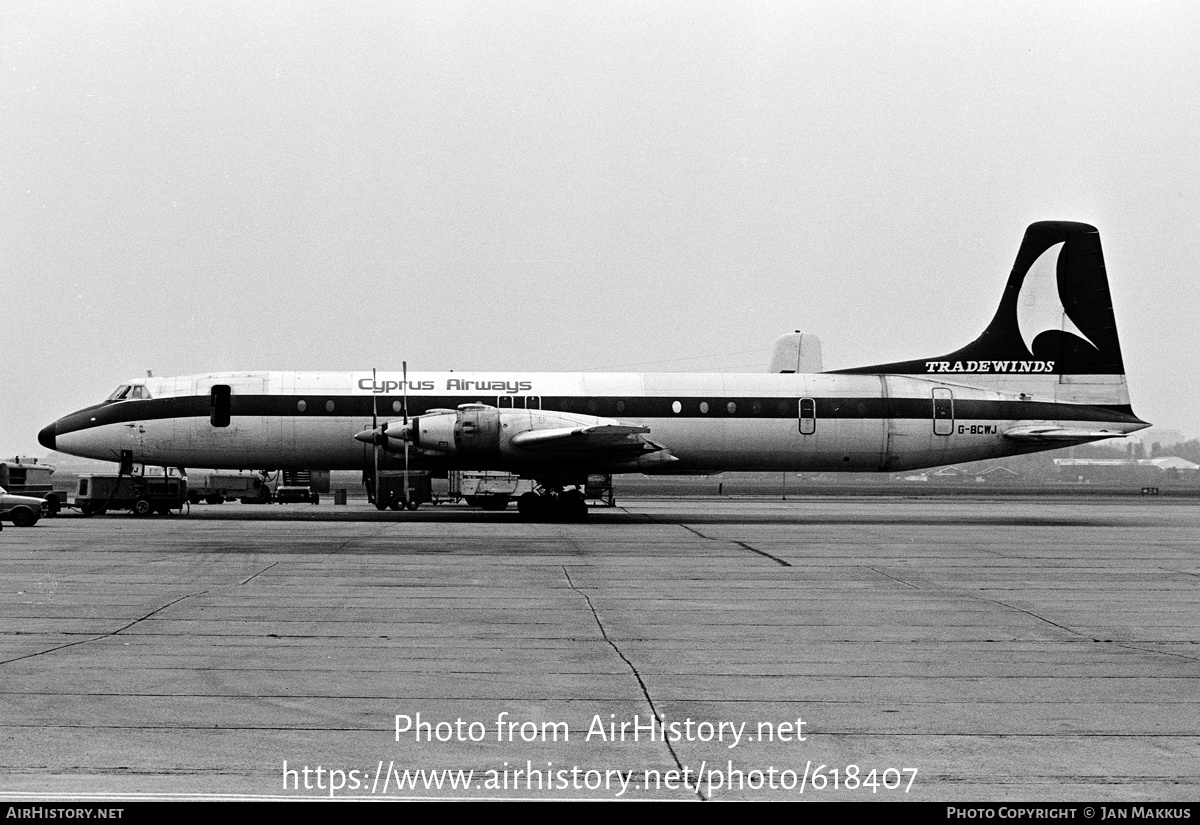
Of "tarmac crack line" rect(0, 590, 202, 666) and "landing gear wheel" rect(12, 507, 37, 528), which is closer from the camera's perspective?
"tarmac crack line" rect(0, 590, 202, 666)

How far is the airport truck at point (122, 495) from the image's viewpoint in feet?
111

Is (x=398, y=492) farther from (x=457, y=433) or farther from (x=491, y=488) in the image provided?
(x=457, y=433)

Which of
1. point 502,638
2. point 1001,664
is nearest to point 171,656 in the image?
point 502,638

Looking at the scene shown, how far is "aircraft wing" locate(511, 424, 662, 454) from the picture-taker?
29.8 metres

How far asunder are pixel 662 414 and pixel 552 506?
14.7 feet

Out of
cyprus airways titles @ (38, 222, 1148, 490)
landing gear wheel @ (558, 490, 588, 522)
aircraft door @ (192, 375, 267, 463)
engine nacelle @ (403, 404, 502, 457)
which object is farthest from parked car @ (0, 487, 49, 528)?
landing gear wheel @ (558, 490, 588, 522)

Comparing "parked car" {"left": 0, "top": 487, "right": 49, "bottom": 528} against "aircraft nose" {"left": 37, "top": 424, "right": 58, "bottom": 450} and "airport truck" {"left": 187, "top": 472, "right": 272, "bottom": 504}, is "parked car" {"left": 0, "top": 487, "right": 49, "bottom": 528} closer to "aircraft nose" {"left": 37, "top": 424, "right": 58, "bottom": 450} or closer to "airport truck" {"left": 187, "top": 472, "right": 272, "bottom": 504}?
"aircraft nose" {"left": 37, "top": 424, "right": 58, "bottom": 450}

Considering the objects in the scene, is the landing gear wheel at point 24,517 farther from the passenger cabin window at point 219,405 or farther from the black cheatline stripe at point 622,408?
the passenger cabin window at point 219,405

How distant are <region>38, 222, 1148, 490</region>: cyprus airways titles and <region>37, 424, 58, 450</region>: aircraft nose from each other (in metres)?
0.07

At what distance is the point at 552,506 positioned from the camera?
1296 inches

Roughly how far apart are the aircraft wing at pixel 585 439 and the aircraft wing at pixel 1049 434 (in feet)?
39.9

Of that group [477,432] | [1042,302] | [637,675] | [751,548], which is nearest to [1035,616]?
[637,675]

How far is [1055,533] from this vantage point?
2812cm

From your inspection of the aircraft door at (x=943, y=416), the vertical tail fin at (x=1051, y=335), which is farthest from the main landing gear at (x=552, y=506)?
the aircraft door at (x=943, y=416)
